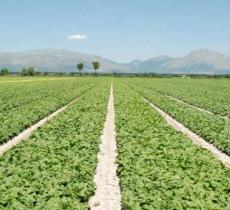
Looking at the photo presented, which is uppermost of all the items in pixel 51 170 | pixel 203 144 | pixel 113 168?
pixel 51 170

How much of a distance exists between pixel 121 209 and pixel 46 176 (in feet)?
8.02

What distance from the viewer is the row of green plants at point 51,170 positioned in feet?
30.5

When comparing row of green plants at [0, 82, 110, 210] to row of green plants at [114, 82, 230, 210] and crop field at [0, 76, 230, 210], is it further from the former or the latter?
row of green plants at [114, 82, 230, 210]

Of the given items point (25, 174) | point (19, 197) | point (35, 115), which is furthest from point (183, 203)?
point (35, 115)

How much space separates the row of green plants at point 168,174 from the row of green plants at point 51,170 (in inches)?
40.1

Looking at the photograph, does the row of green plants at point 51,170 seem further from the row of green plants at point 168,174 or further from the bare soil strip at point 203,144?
the bare soil strip at point 203,144

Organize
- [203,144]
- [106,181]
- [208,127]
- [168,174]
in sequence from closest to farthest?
[168,174] → [106,181] → [203,144] → [208,127]

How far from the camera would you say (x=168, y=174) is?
11422mm

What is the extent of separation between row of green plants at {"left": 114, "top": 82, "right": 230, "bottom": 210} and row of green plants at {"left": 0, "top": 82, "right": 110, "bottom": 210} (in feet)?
3.34

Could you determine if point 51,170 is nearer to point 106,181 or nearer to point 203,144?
point 106,181

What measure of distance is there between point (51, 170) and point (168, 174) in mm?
3132

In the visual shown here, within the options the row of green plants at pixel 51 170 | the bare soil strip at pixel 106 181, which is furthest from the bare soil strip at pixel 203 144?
the row of green plants at pixel 51 170

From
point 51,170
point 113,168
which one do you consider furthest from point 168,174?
point 51,170

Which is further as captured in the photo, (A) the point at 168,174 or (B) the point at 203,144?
(B) the point at 203,144
